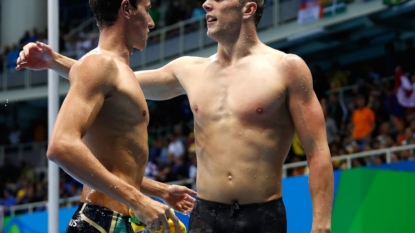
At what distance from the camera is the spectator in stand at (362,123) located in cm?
1032

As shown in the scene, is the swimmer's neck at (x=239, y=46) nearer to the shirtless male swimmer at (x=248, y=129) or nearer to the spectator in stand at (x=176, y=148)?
the shirtless male swimmer at (x=248, y=129)

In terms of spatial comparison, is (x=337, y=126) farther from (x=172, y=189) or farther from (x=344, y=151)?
(x=172, y=189)

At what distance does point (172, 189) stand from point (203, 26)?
40.2 ft

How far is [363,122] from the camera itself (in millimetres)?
10406

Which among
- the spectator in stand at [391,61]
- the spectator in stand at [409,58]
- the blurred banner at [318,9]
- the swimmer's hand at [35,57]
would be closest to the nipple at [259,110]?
the swimmer's hand at [35,57]

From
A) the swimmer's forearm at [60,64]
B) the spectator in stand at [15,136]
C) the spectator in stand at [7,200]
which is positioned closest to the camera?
the swimmer's forearm at [60,64]

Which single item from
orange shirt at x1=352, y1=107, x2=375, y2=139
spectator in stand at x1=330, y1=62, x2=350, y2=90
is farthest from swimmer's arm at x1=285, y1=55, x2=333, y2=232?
spectator in stand at x1=330, y1=62, x2=350, y2=90

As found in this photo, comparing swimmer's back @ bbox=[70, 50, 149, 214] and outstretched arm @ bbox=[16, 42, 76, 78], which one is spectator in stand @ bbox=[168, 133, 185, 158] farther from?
swimmer's back @ bbox=[70, 50, 149, 214]

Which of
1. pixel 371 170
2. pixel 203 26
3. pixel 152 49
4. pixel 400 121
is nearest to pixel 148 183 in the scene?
pixel 371 170

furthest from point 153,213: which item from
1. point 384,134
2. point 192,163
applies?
point 192,163

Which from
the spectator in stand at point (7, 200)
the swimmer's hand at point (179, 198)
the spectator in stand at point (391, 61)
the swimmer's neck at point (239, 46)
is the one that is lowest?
the spectator in stand at point (7, 200)

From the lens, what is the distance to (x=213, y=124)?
4.00 metres

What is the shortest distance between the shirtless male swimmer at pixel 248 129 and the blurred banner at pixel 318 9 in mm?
9711

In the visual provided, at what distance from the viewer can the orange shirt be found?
34.0 ft
